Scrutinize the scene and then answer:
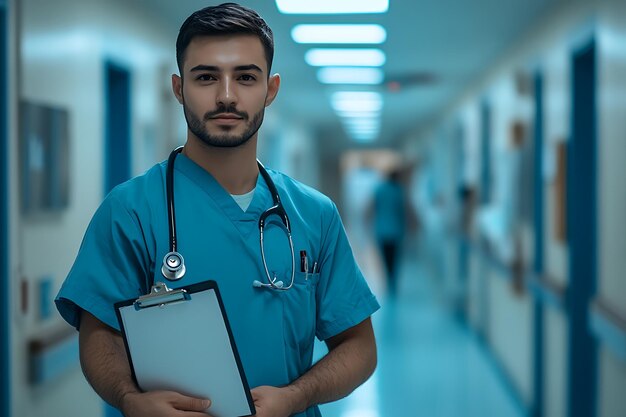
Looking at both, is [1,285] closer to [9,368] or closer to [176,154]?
[9,368]

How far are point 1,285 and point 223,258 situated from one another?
3.85 feet

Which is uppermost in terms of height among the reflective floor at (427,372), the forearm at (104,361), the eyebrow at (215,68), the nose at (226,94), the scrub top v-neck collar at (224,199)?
the eyebrow at (215,68)

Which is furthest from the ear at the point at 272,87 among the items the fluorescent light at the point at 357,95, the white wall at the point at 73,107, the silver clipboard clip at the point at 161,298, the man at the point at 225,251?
the fluorescent light at the point at 357,95

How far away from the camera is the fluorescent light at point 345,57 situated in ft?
11.8

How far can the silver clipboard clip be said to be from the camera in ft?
3.28

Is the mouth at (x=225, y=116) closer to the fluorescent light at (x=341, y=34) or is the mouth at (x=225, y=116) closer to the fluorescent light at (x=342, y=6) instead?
the fluorescent light at (x=342, y=6)

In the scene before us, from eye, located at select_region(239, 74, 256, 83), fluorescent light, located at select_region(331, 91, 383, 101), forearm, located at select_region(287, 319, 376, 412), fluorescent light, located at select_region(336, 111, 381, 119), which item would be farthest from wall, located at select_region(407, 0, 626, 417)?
eye, located at select_region(239, 74, 256, 83)

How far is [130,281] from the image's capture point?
1.09 meters

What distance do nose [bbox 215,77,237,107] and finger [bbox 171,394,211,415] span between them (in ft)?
1.30

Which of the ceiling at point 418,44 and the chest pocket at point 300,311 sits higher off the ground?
the ceiling at point 418,44

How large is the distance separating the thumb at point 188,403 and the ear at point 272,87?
43cm

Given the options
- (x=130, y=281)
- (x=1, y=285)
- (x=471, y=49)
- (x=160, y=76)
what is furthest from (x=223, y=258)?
(x=471, y=49)

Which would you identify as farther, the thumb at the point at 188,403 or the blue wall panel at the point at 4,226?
the blue wall panel at the point at 4,226

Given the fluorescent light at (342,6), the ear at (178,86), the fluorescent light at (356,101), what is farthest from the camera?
the fluorescent light at (356,101)
